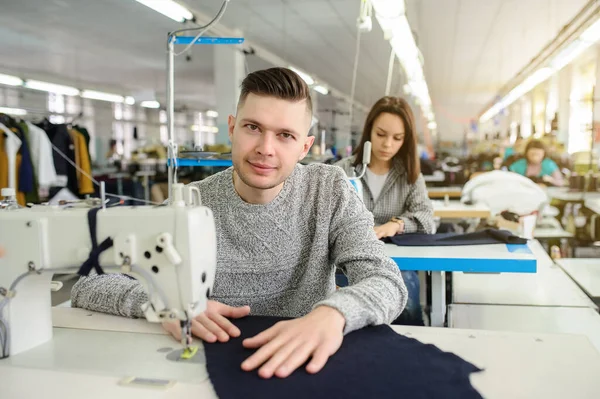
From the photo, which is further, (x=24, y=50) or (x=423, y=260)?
(x=24, y=50)

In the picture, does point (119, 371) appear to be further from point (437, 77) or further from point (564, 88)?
point (437, 77)

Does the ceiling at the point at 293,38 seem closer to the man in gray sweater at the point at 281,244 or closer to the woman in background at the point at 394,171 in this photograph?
the woman in background at the point at 394,171

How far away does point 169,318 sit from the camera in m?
0.91

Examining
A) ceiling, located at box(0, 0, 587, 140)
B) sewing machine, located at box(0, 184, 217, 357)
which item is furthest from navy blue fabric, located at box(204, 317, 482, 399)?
ceiling, located at box(0, 0, 587, 140)

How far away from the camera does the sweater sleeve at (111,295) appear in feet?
3.71

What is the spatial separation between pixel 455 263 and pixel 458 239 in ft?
1.04

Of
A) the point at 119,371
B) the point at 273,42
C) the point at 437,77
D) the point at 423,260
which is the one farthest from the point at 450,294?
the point at 437,77

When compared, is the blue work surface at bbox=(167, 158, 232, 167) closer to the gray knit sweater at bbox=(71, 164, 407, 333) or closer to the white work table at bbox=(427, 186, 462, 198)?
the gray knit sweater at bbox=(71, 164, 407, 333)

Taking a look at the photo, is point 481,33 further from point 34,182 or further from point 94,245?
point 94,245

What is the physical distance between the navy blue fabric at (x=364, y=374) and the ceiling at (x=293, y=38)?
16.7 feet

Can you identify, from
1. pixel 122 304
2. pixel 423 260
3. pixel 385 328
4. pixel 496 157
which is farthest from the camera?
pixel 496 157

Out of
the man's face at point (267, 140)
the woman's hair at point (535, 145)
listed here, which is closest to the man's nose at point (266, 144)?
the man's face at point (267, 140)

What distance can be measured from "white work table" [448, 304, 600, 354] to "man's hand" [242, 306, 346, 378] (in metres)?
1.06

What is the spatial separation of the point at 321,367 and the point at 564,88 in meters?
5.06
